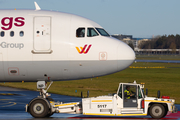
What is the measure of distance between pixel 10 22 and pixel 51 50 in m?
3.16

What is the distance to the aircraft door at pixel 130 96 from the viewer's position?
20.7 m

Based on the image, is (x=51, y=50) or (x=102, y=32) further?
(x=102, y=32)

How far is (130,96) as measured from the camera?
20906 millimetres

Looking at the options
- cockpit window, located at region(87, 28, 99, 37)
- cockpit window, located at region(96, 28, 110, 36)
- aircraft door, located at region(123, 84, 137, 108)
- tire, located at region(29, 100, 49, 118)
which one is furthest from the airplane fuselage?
tire, located at region(29, 100, 49, 118)

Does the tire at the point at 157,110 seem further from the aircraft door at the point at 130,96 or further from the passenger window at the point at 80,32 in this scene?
the passenger window at the point at 80,32

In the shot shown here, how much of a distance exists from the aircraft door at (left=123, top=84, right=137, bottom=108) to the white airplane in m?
1.53

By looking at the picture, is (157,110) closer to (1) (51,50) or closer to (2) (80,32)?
(2) (80,32)

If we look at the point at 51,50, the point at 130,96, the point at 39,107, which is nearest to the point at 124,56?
the point at 130,96

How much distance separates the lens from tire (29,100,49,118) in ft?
66.4

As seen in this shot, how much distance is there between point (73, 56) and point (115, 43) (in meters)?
2.76

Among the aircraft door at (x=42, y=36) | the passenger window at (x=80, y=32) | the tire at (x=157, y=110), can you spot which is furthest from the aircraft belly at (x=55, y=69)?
the tire at (x=157, y=110)

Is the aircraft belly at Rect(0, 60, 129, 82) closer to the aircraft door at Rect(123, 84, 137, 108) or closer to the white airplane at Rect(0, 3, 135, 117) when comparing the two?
the white airplane at Rect(0, 3, 135, 117)

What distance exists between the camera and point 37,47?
66.1 ft

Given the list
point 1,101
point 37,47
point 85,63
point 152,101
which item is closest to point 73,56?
point 85,63
